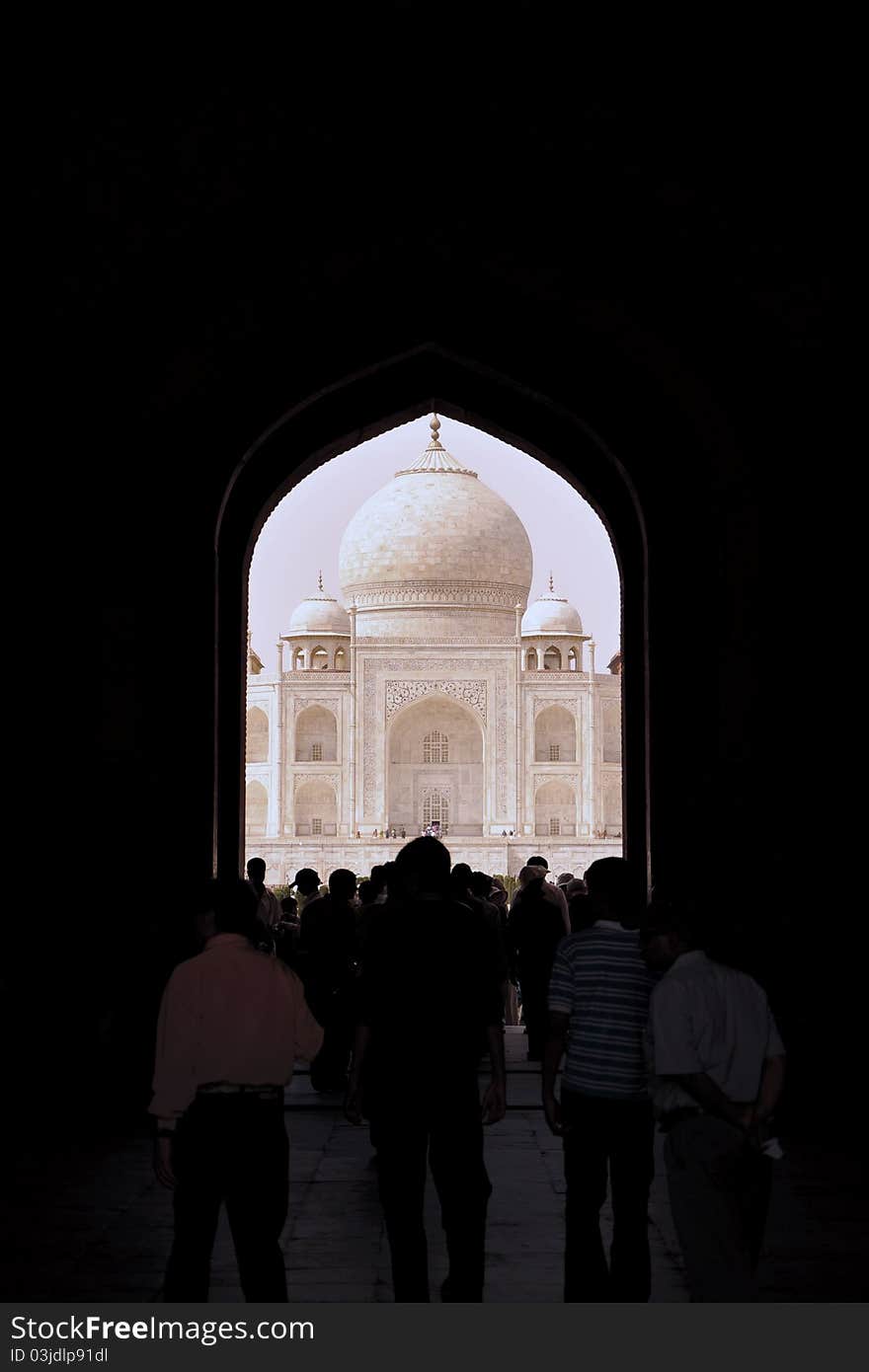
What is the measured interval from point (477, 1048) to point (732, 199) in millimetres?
4088

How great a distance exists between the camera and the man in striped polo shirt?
3.43 m

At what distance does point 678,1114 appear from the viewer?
9.93 ft

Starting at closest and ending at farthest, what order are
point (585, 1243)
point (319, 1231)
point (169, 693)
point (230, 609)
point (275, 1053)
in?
point (275, 1053) < point (585, 1243) < point (319, 1231) < point (169, 693) < point (230, 609)

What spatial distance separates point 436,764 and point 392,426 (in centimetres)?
2796

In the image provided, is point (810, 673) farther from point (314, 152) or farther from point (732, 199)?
point (314, 152)

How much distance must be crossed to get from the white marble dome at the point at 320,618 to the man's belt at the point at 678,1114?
122ft

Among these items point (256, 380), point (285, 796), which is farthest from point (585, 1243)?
point (285, 796)

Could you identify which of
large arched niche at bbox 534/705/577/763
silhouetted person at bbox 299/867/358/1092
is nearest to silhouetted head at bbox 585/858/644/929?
silhouetted person at bbox 299/867/358/1092

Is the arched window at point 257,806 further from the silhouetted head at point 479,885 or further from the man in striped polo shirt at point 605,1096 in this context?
the man in striped polo shirt at point 605,1096

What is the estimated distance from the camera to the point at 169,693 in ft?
24.9

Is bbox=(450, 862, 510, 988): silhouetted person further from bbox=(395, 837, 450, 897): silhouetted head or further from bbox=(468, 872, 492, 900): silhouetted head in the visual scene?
bbox=(395, 837, 450, 897): silhouetted head

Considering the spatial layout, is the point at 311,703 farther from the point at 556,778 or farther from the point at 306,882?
the point at 306,882

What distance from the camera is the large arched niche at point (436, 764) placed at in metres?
37.1

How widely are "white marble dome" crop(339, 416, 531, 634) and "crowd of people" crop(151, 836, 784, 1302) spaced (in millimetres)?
34188
